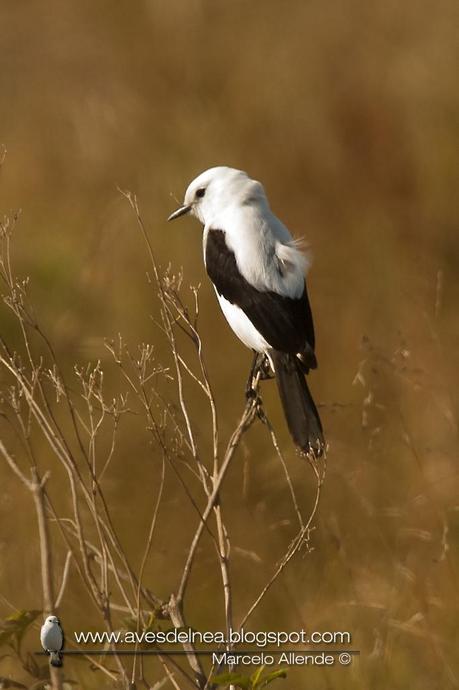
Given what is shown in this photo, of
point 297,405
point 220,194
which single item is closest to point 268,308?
Answer: point 297,405

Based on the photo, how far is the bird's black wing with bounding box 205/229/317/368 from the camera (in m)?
4.02

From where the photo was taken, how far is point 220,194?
445 cm

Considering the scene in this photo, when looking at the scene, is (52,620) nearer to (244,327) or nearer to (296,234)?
(244,327)

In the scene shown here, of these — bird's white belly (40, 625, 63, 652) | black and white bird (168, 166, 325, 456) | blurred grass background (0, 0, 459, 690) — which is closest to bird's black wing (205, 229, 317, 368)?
black and white bird (168, 166, 325, 456)

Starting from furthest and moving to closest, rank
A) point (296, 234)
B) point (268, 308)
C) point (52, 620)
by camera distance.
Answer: point (296, 234)
point (268, 308)
point (52, 620)

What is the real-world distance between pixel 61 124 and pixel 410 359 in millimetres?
2712

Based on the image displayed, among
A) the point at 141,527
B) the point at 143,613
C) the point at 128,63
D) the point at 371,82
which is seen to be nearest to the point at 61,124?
the point at 128,63

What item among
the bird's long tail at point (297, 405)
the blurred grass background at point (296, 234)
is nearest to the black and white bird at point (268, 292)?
the bird's long tail at point (297, 405)

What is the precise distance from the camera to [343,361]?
5.43 meters

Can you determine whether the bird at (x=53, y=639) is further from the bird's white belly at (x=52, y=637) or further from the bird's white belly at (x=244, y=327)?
the bird's white belly at (x=244, y=327)

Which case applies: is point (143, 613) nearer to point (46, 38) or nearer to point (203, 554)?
point (203, 554)

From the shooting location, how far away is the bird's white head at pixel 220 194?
14.3 feet

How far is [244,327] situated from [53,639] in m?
1.95

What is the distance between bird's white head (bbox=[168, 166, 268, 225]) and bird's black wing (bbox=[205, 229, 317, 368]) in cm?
20
